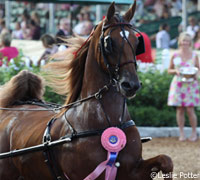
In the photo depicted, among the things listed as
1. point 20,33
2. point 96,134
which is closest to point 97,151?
point 96,134

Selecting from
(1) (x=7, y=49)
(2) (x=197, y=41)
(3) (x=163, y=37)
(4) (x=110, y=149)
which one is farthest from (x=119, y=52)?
(2) (x=197, y=41)

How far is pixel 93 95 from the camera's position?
4.31 m

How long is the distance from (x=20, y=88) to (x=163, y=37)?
358 inches

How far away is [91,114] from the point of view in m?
4.25

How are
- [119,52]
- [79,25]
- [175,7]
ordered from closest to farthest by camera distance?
1. [119,52]
2. [79,25]
3. [175,7]

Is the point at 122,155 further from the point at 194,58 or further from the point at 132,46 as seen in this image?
the point at 194,58

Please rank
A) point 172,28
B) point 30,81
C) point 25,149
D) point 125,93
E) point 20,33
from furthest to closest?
point 20,33, point 172,28, point 30,81, point 25,149, point 125,93

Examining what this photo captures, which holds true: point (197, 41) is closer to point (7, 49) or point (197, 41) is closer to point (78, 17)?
point (78, 17)

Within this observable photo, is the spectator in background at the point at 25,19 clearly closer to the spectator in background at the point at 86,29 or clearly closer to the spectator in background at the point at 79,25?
the spectator in background at the point at 79,25

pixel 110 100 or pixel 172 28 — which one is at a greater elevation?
pixel 172 28

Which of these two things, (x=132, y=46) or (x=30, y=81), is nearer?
(x=132, y=46)

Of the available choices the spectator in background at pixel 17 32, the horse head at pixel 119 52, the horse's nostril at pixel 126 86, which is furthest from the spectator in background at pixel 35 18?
the horse's nostril at pixel 126 86

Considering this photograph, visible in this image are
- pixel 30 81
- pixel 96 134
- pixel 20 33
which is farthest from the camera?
pixel 20 33

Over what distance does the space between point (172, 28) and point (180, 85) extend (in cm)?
575
